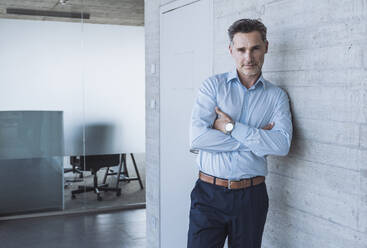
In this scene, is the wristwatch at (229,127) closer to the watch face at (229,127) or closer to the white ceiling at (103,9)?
the watch face at (229,127)

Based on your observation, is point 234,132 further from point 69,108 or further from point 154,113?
point 69,108

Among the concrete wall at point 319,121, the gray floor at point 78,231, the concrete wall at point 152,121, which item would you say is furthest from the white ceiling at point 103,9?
the concrete wall at point 319,121

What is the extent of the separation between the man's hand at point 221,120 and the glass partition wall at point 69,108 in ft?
10.9

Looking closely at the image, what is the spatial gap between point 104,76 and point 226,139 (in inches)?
137

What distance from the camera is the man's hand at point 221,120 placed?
7.78 feet

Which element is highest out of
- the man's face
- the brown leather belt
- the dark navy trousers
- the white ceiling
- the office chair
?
the white ceiling

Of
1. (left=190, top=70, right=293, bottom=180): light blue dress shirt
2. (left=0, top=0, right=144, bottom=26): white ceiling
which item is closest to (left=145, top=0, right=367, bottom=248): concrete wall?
(left=190, top=70, right=293, bottom=180): light blue dress shirt

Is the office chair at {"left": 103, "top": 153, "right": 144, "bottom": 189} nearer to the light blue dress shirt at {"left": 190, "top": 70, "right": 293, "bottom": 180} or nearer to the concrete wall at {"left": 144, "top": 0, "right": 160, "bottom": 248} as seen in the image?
the concrete wall at {"left": 144, "top": 0, "right": 160, "bottom": 248}

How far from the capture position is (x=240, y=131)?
230 cm

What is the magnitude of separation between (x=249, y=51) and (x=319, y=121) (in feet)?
1.59

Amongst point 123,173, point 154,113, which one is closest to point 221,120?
point 154,113

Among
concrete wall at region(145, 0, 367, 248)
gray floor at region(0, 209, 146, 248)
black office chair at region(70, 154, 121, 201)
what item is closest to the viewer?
concrete wall at region(145, 0, 367, 248)

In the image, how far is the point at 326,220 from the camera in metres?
2.25

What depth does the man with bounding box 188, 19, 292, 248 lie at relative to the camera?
233 cm
